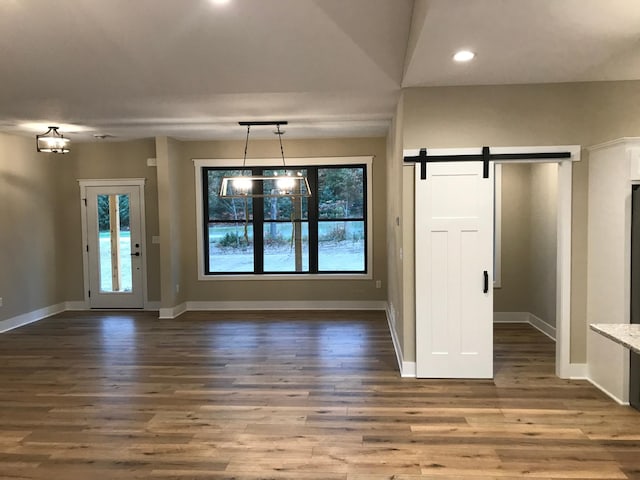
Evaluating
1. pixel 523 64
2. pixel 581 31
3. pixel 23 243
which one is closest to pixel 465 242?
pixel 523 64

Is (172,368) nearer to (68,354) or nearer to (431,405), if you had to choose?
(68,354)

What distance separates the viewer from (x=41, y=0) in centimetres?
328

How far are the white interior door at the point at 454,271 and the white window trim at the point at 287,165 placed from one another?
305cm

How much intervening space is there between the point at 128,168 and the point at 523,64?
5.90 m

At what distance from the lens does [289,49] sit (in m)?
3.70

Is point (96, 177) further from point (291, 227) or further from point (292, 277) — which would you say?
point (292, 277)

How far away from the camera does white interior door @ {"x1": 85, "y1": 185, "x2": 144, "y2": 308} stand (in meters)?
7.30

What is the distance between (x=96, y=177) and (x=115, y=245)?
43.9 inches

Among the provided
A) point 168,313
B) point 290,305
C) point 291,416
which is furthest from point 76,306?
point 291,416

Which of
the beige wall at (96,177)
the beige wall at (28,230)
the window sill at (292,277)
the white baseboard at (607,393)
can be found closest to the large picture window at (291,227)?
the window sill at (292,277)

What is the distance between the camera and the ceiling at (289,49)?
9.51ft

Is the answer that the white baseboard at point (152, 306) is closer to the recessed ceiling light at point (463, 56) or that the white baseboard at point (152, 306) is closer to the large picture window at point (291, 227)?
the large picture window at point (291, 227)

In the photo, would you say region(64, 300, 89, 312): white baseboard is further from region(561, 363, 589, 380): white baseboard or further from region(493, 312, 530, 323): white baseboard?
region(561, 363, 589, 380): white baseboard

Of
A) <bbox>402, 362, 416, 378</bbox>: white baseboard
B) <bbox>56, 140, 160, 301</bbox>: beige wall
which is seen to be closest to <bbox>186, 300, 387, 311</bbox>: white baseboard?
<bbox>56, 140, 160, 301</bbox>: beige wall
